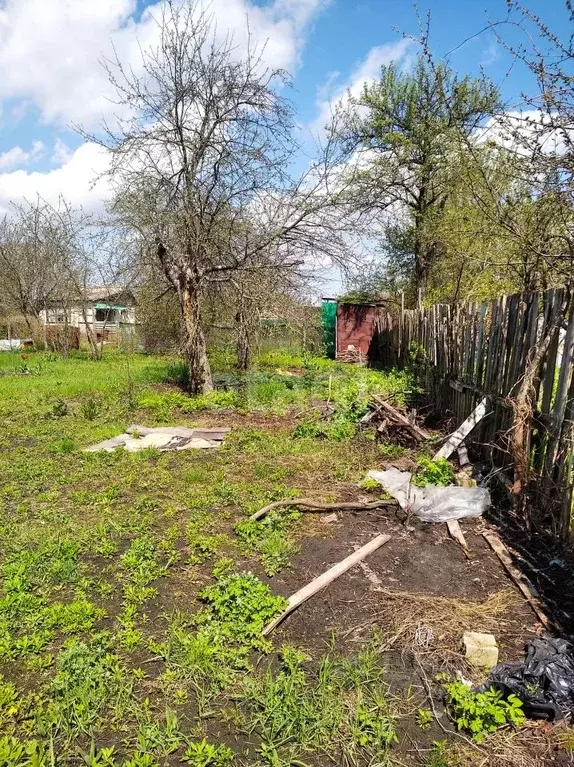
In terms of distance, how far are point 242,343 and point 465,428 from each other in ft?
27.6

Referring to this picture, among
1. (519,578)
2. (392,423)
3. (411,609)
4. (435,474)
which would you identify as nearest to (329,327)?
(392,423)

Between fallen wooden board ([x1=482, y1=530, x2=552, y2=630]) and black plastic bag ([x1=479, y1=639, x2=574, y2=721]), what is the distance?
19.0 inches

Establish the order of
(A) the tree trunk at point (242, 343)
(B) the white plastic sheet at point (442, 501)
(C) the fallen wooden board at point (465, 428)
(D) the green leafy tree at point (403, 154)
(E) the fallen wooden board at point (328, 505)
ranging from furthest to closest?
1. (D) the green leafy tree at point (403, 154)
2. (A) the tree trunk at point (242, 343)
3. (C) the fallen wooden board at point (465, 428)
4. (E) the fallen wooden board at point (328, 505)
5. (B) the white plastic sheet at point (442, 501)

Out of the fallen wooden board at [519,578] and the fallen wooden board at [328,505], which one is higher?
the fallen wooden board at [328,505]

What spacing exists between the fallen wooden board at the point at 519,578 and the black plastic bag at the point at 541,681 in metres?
0.48

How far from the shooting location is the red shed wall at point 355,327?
62.4 feet

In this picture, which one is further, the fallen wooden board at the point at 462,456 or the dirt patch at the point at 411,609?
the fallen wooden board at the point at 462,456

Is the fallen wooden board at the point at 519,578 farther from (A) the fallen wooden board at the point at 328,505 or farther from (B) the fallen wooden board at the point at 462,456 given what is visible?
(B) the fallen wooden board at the point at 462,456

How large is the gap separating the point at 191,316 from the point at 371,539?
7.32 metres

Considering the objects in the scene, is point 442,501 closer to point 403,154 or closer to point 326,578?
point 326,578

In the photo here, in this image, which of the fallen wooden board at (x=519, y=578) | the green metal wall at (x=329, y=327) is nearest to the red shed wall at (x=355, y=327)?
the green metal wall at (x=329, y=327)

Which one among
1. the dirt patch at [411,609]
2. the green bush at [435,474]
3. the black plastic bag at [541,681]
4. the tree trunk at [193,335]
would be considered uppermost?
the tree trunk at [193,335]

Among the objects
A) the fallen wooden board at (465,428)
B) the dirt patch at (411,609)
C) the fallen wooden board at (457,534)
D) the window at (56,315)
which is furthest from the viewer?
the window at (56,315)

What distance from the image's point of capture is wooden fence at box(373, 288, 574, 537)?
3635 mm
